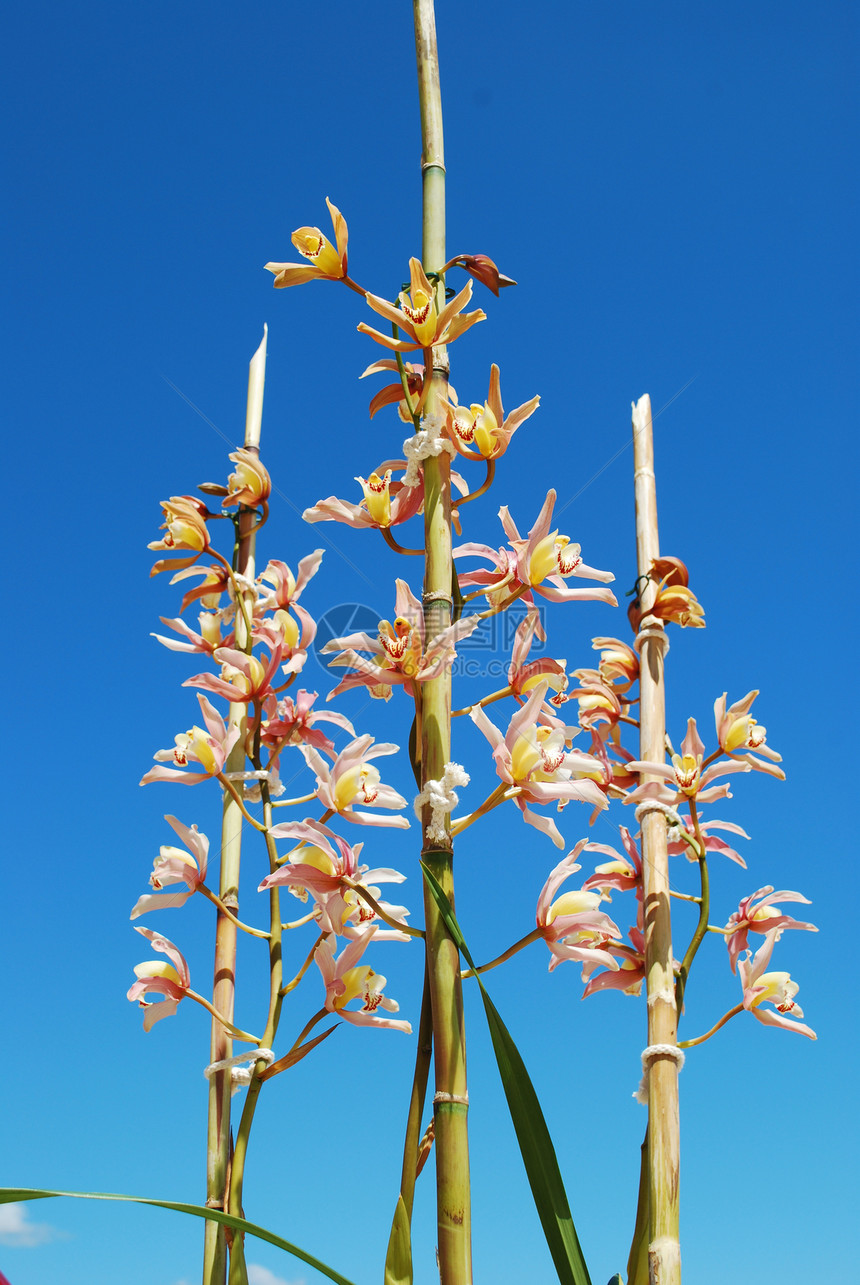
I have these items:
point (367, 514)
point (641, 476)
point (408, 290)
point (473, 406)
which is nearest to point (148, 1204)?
point (367, 514)

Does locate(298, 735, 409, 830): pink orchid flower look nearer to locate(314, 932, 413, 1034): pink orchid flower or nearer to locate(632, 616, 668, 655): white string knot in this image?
locate(314, 932, 413, 1034): pink orchid flower

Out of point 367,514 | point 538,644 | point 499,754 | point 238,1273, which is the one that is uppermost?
point 367,514

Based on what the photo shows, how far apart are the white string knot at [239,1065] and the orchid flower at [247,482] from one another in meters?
0.83

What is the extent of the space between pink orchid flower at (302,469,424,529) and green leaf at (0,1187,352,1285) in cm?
72

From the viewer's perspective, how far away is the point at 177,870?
1.36 m

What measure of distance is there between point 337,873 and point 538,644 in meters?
0.37

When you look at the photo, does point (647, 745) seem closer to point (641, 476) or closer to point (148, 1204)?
point (641, 476)

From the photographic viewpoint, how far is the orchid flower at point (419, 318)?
1.24m

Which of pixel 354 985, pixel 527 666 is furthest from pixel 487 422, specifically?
pixel 354 985

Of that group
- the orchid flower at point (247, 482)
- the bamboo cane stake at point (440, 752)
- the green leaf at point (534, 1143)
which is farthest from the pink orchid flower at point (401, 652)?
the orchid flower at point (247, 482)

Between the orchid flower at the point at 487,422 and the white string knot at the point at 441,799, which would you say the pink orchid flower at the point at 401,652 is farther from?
the orchid flower at the point at 487,422

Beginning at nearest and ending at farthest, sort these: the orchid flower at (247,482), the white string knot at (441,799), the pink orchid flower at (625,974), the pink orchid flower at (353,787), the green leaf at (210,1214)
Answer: the green leaf at (210,1214)
the white string knot at (441,799)
the pink orchid flower at (353,787)
the pink orchid flower at (625,974)
the orchid flower at (247,482)

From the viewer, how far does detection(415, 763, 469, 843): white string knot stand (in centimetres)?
103

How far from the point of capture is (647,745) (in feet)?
4.99
